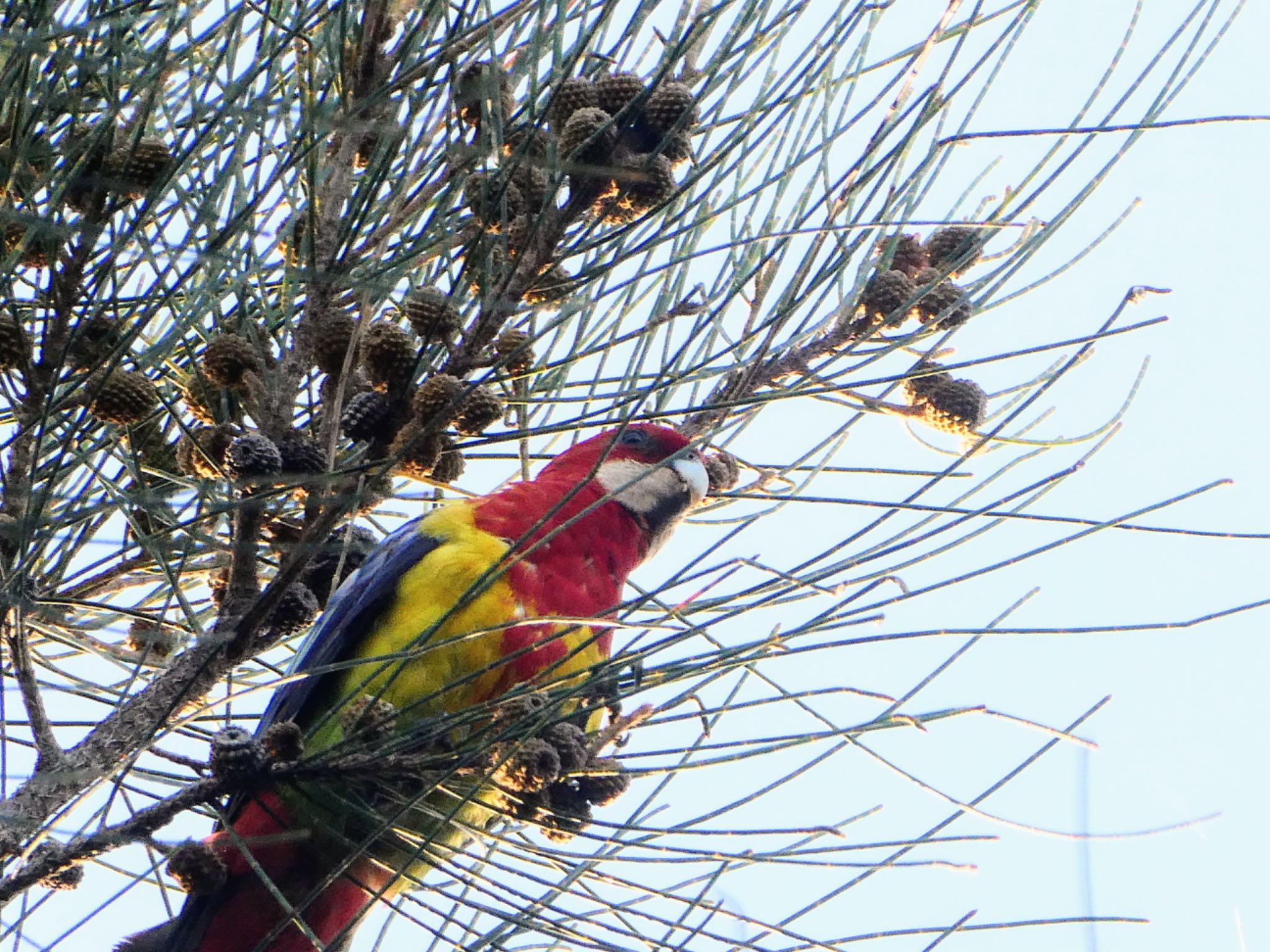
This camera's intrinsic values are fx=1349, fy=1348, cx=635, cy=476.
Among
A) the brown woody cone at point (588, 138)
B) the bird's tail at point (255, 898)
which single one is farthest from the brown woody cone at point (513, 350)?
the bird's tail at point (255, 898)

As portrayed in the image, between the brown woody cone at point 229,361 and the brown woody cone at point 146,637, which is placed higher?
the brown woody cone at point 229,361

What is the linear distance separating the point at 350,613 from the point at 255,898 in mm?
417

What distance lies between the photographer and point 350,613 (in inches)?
75.1

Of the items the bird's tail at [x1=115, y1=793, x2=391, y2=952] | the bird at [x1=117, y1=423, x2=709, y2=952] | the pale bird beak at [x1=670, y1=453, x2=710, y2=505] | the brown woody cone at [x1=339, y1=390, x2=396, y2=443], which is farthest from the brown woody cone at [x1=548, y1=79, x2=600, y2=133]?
the bird's tail at [x1=115, y1=793, x2=391, y2=952]

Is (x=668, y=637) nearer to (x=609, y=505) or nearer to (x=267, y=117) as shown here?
(x=267, y=117)

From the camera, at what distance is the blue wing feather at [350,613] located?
73.9 inches

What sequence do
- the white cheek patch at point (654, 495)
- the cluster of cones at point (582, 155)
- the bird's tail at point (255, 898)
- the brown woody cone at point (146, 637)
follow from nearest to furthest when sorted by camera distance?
1. the cluster of cones at point (582, 155)
2. the brown woody cone at point (146, 637)
3. the bird's tail at point (255, 898)
4. the white cheek patch at point (654, 495)

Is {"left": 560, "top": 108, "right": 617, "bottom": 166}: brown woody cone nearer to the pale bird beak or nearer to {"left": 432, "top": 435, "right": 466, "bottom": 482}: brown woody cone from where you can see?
{"left": 432, "top": 435, "right": 466, "bottom": 482}: brown woody cone

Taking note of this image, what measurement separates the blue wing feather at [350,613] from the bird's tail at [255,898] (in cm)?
14

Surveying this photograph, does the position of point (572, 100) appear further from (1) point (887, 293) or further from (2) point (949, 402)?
(2) point (949, 402)

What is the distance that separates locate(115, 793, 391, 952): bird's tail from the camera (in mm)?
1799

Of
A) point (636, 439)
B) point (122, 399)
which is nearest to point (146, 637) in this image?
point (122, 399)

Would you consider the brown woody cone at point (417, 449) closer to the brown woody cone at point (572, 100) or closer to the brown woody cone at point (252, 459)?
the brown woody cone at point (252, 459)

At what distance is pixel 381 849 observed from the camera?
1.68 meters
